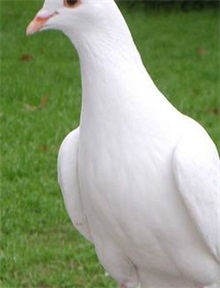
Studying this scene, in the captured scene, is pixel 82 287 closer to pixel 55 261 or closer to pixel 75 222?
pixel 55 261

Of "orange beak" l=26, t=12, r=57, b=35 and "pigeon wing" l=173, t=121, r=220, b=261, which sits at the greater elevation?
"orange beak" l=26, t=12, r=57, b=35

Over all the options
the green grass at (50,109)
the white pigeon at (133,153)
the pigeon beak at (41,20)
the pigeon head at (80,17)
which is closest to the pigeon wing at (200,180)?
the white pigeon at (133,153)

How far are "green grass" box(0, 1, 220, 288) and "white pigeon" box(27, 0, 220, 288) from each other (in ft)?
6.39

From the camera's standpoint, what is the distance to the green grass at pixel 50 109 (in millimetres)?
4836

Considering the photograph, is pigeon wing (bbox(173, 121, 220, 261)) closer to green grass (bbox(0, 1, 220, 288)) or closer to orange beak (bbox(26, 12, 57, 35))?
orange beak (bbox(26, 12, 57, 35))

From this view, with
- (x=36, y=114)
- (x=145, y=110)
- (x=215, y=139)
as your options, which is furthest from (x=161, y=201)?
(x=36, y=114)

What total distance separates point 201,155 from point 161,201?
18 centimetres

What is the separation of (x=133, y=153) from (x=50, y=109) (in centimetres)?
482

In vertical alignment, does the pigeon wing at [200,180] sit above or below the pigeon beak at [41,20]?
below

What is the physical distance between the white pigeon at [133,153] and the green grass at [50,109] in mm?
1948

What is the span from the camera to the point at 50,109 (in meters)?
7.43

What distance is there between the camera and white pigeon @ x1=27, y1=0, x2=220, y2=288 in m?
2.63

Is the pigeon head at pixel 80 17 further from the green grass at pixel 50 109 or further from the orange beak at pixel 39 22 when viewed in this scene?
the green grass at pixel 50 109

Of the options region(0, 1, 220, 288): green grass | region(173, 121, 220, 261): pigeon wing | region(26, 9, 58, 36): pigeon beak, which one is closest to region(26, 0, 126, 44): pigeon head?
region(26, 9, 58, 36): pigeon beak
